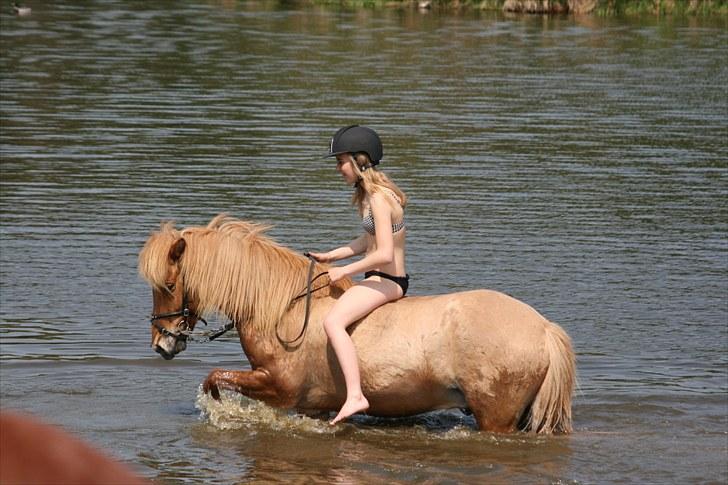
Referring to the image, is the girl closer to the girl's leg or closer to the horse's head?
the girl's leg

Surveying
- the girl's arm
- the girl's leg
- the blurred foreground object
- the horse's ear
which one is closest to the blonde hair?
the girl's arm

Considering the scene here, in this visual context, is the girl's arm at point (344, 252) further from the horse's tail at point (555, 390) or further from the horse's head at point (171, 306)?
the horse's tail at point (555, 390)

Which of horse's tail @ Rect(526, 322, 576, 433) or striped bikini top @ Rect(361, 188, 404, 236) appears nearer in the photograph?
horse's tail @ Rect(526, 322, 576, 433)

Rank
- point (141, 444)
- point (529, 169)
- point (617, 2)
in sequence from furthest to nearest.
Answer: point (617, 2)
point (529, 169)
point (141, 444)

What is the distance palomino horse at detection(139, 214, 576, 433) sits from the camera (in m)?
6.81

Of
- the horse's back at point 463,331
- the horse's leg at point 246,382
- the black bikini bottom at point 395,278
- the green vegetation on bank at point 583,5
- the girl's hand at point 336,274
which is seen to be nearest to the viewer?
the horse's back at point 463,331

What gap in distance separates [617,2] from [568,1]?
203 centimetres

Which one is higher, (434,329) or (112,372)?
(434,329)

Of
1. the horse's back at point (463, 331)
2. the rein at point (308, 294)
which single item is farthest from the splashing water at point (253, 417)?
the horse's back at point (463, 331)

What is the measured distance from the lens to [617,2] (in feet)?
159

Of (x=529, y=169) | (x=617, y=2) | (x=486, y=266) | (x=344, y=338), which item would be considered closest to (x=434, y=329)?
(x=344, y=338)

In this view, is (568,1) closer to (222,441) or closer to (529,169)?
(529,169)

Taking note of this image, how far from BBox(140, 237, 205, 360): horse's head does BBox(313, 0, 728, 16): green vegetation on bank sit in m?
43.1

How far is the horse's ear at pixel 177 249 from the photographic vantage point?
23.7ft
